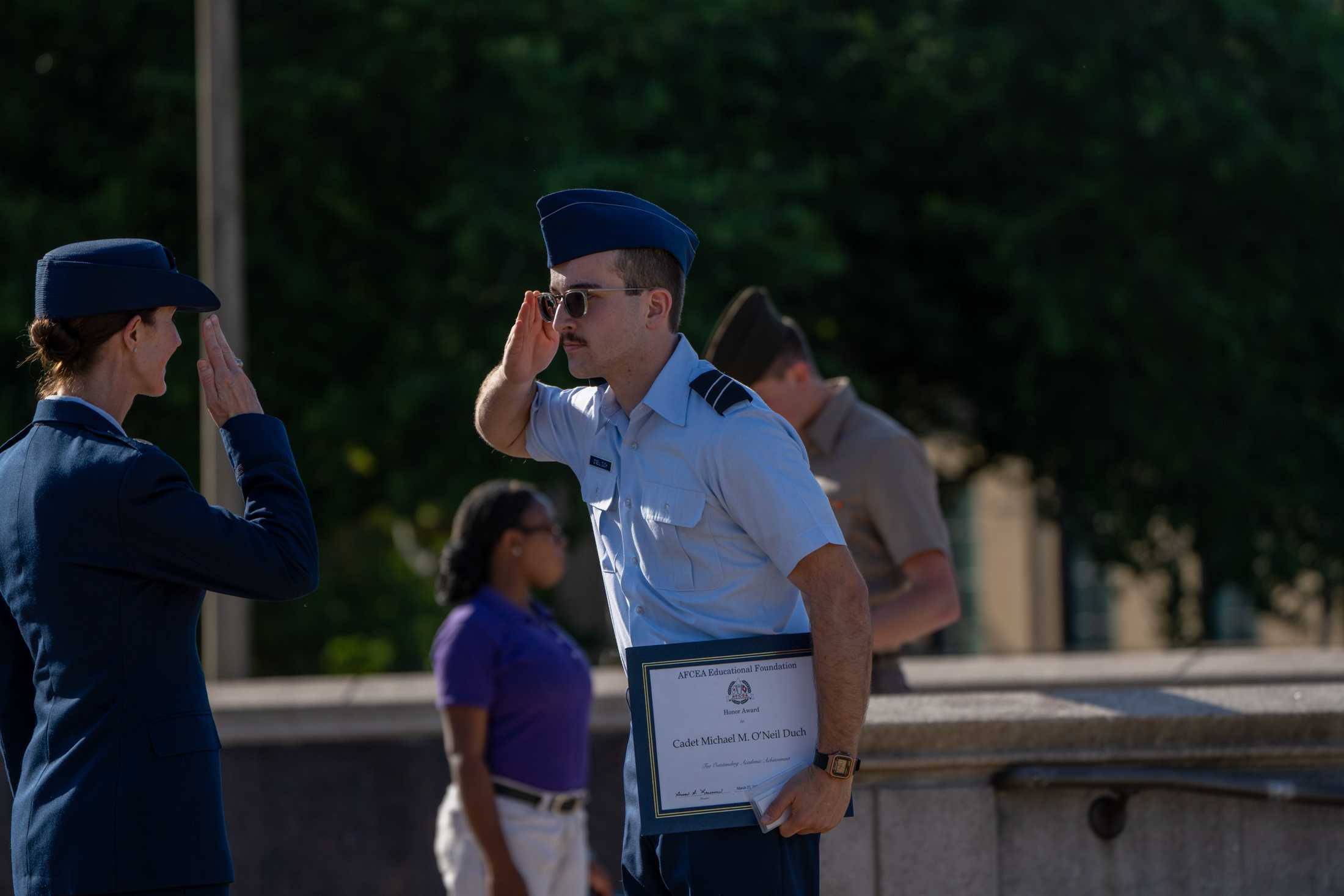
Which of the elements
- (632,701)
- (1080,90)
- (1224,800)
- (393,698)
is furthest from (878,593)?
(1080,90)

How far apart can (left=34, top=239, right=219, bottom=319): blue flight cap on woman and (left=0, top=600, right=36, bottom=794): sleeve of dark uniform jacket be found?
55 cm

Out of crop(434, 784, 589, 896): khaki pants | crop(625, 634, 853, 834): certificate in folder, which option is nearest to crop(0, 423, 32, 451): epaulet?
crop(625, 634, 853, 834): certificate in folder

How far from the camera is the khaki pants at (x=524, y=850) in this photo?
5.18m

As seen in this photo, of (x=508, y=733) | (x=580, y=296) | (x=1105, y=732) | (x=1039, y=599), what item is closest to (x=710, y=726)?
(x=580, y=296)

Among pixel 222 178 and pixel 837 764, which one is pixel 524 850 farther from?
pixel 222 178

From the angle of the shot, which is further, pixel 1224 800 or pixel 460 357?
pixel 460 357

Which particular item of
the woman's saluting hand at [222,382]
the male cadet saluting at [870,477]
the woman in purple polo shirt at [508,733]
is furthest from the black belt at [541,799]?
the woman's saluting hand at [222,382]

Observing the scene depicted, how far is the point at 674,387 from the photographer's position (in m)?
3.10

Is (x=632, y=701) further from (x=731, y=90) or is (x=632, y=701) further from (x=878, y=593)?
(x=731, y=90)

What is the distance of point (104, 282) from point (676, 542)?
1.11 meters

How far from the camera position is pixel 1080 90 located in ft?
39.5

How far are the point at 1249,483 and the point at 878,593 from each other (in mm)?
8683

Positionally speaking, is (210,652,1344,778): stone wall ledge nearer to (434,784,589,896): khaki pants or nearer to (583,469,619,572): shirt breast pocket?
(583,469,619,572): shirt breast pocket

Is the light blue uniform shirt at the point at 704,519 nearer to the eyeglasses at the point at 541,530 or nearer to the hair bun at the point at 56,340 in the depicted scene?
the hair bun at the point at 56,340
